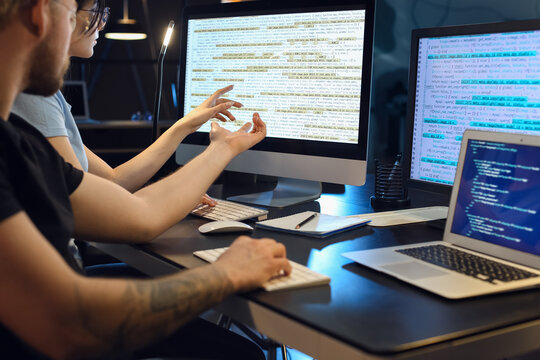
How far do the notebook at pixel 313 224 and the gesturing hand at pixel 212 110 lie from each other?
0.39 metres

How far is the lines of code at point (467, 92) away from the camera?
1149 mm

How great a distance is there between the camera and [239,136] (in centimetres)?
139

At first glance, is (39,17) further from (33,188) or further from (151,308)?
(151,308)

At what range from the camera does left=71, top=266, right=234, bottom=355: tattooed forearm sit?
0.70 m

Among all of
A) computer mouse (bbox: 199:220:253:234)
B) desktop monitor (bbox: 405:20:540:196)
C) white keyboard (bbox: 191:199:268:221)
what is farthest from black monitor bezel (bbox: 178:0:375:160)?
computer mouse (bbox: 199:220:253:234)

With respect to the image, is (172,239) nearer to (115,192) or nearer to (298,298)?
(115,192)

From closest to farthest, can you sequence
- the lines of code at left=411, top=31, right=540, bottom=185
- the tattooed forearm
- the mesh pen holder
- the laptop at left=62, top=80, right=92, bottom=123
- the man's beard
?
the tattooed forearm
the man's beard
the lines of code at left=411, top=31, right=540, bottom=185
the mesh pen holder
the laptop at left=62, top=80, right=92, bottom=123

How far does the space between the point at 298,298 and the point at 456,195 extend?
429 mm

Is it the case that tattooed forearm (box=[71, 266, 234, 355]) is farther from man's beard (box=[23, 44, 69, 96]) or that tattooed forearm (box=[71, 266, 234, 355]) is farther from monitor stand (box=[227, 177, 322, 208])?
monitor stand (box=[227, 177, 322, 208])

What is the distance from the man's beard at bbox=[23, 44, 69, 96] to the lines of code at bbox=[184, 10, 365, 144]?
0.77m

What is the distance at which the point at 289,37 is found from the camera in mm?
1542

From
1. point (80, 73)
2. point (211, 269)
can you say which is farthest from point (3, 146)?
point (80, 73)

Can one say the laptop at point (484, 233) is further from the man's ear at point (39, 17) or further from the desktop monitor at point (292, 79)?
the man's ear at point (39, 17)

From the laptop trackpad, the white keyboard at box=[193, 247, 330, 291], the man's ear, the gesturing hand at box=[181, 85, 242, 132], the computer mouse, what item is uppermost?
the man's ear
